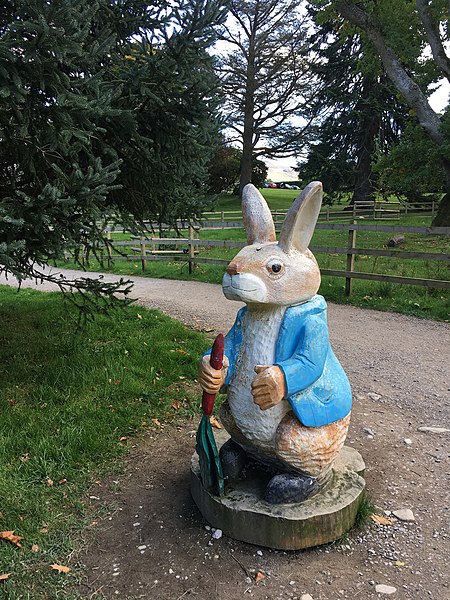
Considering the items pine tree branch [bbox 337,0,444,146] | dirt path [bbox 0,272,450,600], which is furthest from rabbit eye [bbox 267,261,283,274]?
pine tree branch [bbox 337,0,444,146]

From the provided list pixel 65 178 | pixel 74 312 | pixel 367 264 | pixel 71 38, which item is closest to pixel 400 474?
pixel 65 178

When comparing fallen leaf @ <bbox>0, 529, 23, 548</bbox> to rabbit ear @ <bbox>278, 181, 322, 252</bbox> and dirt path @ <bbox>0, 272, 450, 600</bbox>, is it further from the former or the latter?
rabbit ear @ <bbox>278, 181, 322, 252</bbox>

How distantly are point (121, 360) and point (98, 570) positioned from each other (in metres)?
2.76

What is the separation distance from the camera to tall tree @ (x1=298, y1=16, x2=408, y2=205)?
79.9 feet

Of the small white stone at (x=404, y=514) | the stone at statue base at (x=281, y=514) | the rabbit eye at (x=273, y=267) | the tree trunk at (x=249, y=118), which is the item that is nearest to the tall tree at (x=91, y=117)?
the rabbit eye at (x=273, y=267)

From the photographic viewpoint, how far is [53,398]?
4.44 meters

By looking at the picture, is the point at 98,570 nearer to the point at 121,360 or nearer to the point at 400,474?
the point at 400,474

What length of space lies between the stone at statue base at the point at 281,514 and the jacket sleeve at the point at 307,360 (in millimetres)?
635

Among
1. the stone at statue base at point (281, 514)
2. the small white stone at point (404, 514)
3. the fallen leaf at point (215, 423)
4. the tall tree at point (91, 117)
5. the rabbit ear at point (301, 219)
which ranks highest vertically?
the tall tree at point (91, 117)

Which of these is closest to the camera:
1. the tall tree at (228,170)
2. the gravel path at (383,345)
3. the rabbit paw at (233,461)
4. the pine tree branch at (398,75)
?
the rabbit paw at (233,461)

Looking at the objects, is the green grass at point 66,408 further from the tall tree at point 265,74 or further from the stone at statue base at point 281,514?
the tall tree at point 265,74

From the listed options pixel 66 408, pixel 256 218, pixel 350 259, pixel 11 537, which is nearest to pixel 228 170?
pixel 350 259

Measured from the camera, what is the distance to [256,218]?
2.81 meters

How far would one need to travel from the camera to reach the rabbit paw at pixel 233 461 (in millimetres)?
2992
